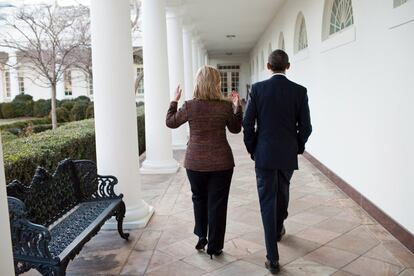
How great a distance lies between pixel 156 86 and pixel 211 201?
437 cm

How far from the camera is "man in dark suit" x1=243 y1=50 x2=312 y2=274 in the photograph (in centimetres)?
343

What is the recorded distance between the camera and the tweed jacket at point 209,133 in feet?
11.6

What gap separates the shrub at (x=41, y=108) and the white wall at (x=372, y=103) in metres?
21.8

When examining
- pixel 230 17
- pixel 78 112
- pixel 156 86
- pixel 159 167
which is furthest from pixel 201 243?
pixel 78 112

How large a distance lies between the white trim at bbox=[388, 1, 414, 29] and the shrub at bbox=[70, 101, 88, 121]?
763 inches

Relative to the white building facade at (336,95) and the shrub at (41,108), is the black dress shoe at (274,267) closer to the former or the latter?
the white building facade at (336,95)

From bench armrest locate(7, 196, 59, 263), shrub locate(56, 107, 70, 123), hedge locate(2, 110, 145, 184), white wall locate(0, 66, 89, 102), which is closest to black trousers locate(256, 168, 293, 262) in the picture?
bench armrest locate(7, 196, 59, 263)

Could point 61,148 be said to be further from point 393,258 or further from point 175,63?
point 175,63

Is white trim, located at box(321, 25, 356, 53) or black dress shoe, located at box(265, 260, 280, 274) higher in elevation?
white trim, located at box(321, 25, 356, 53)

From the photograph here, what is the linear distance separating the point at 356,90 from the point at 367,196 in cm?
147

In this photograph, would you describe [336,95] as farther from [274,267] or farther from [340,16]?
[274,267]

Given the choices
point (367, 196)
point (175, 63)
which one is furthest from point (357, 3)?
point (175, 63)

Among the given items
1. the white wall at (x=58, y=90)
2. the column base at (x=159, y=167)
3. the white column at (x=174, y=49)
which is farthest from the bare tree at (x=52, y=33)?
the white wall at (x=58, y=90)

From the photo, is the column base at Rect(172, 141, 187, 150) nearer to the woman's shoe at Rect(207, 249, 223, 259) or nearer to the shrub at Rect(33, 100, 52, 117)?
the woman's shoe at Rect(207, 249, 223, 259)
